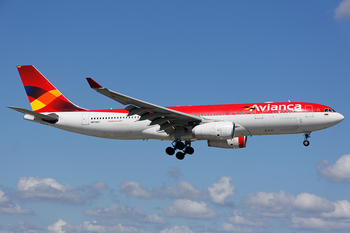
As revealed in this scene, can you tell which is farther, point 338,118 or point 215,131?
point 338,118

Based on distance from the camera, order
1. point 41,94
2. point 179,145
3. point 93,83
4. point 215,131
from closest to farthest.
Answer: point 93,83 < point 215,131 < point 179,145 < point 41,94

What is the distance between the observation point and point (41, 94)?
40750 mm

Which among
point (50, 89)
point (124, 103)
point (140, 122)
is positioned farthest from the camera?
point (50, 89)

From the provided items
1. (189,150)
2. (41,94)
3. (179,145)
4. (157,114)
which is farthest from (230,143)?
(41,94)

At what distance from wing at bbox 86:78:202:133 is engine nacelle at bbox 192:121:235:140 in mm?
971

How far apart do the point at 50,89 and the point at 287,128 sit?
22.1 meters

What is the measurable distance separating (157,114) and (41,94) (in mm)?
13585

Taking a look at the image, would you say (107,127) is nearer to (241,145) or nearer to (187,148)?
(187,148)

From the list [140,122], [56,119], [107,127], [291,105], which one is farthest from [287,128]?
[56,119]

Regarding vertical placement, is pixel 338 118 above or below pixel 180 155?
above

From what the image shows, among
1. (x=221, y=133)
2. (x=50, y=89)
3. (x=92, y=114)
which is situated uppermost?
(x=50, y=89)

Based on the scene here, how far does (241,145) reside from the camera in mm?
38219

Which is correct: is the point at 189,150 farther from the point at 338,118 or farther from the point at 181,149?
the point at 338,118

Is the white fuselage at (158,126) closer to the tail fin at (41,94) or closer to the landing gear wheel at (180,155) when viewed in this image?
the tail fin at (41,94)
